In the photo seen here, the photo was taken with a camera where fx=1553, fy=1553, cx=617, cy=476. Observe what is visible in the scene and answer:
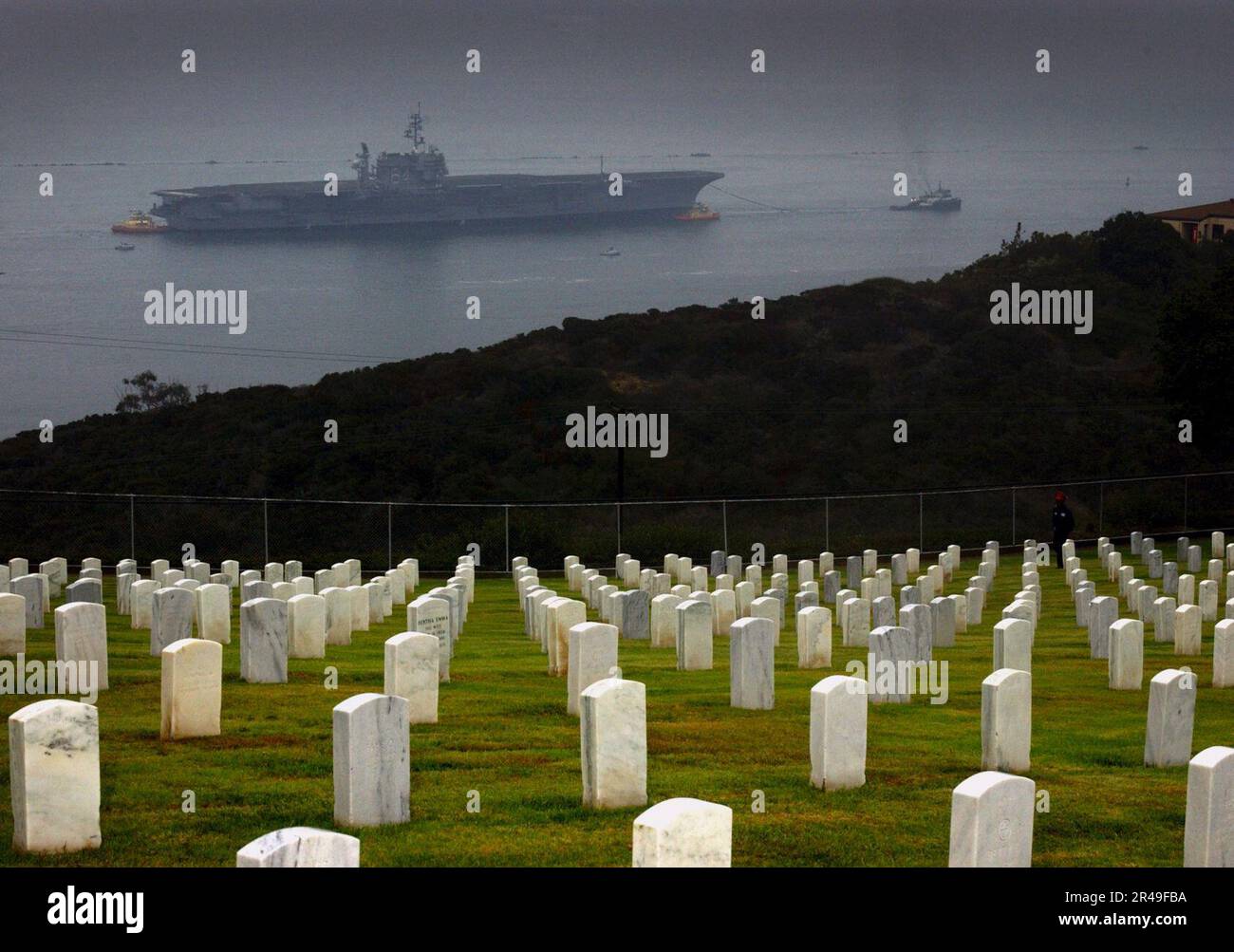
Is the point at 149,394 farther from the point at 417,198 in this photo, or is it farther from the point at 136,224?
the point at 417,198

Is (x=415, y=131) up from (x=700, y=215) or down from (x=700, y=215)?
up

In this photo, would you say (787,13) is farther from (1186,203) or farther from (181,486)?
(181,486)

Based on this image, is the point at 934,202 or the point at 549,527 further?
the point at 934,202

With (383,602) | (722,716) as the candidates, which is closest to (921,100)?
(383,602)

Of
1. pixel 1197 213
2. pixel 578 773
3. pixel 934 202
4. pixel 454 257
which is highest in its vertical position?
pixel 934 202

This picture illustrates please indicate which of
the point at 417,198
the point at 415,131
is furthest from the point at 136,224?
the point at 415,131

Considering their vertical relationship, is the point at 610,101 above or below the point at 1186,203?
above

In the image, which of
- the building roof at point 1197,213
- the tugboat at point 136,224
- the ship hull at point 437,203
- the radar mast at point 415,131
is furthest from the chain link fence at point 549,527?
the building roof at point 1197,213
